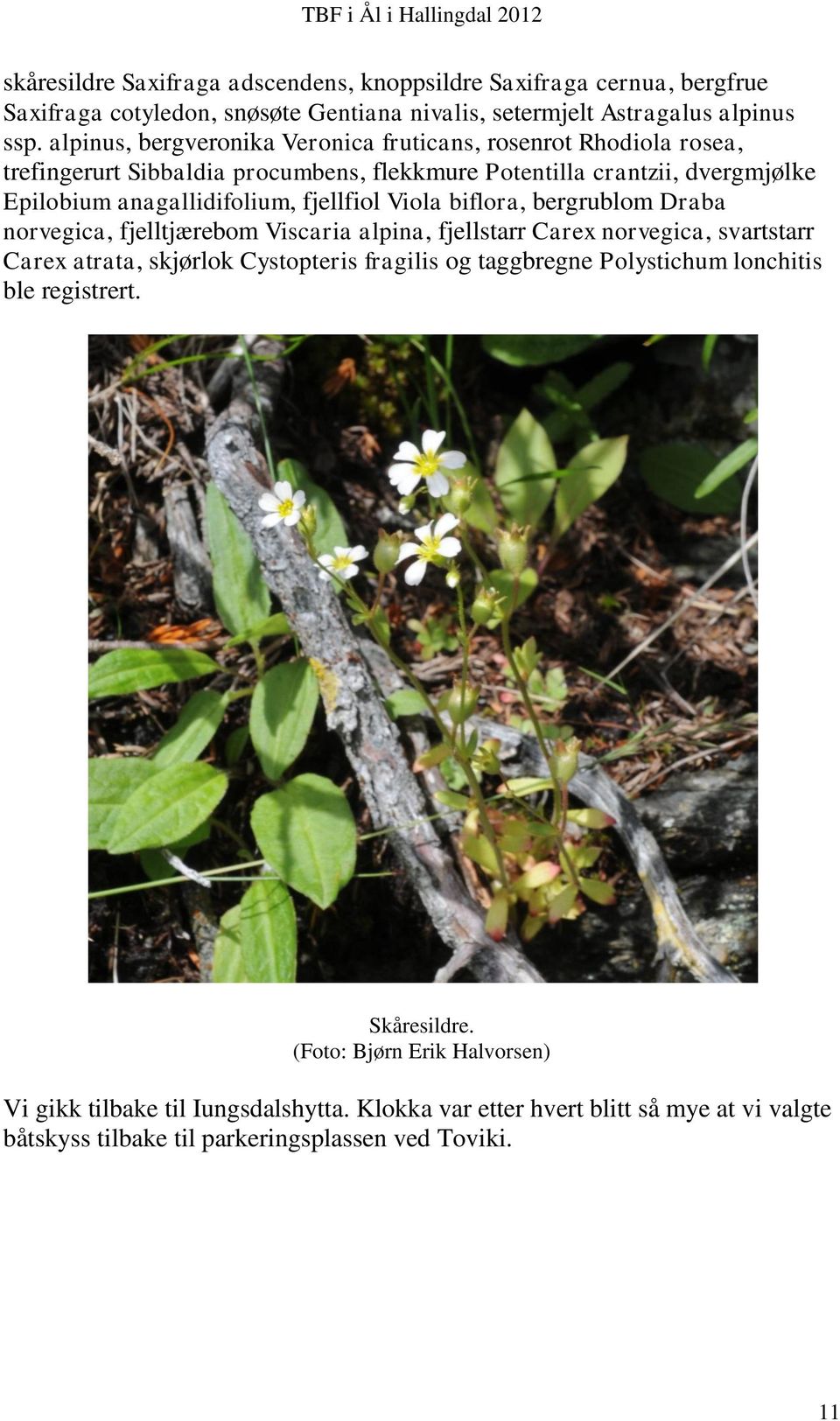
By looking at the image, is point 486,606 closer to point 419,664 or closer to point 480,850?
point 480,850

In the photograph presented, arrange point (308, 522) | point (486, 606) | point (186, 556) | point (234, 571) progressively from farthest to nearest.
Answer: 1. point (186, 556)
2. point (234, 571)
3. point (308, 522)
4. point (486, 606)

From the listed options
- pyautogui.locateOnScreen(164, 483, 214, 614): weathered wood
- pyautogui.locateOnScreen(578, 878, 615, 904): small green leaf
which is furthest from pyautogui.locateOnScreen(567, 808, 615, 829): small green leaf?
pyautogui.locateOnScreen(164, 483, 214, 614): weathered wood

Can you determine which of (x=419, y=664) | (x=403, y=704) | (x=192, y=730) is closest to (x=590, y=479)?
(x=419, y=664)

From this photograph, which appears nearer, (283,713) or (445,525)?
(445,525)

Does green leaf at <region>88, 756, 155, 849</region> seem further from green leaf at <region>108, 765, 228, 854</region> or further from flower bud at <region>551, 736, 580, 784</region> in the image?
flower bud at <region>551, 736, 580, 784</region>
